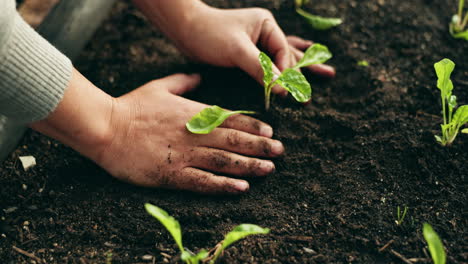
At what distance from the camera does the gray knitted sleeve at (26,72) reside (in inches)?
38.6

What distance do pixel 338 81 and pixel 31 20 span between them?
126 centimetres

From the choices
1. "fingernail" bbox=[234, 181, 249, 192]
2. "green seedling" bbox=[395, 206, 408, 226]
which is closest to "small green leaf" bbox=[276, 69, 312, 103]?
"fingernail" bbox=[234, 181, 249, 192]

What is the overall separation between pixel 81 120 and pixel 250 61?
55 cm

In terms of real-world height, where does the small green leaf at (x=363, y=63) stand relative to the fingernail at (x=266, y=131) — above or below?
above

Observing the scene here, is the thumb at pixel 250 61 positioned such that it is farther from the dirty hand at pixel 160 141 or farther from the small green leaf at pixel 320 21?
the small green leaf at pixel 320 21

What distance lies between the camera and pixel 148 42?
1.71m

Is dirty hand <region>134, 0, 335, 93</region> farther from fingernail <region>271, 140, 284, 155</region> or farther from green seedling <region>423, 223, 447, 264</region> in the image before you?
green seedling <region>423, 223, 447, 264</region>

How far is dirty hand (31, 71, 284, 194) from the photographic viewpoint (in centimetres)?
118

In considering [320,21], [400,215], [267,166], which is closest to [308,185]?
[267,166]

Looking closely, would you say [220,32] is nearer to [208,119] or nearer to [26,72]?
[208,119]

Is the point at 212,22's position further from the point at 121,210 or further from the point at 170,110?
the point at 121,210

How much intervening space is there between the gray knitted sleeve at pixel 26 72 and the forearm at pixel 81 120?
36 mm

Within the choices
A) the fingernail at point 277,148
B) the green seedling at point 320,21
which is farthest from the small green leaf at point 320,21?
the fingernail at point 277,148

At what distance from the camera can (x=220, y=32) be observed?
4.73 ft
